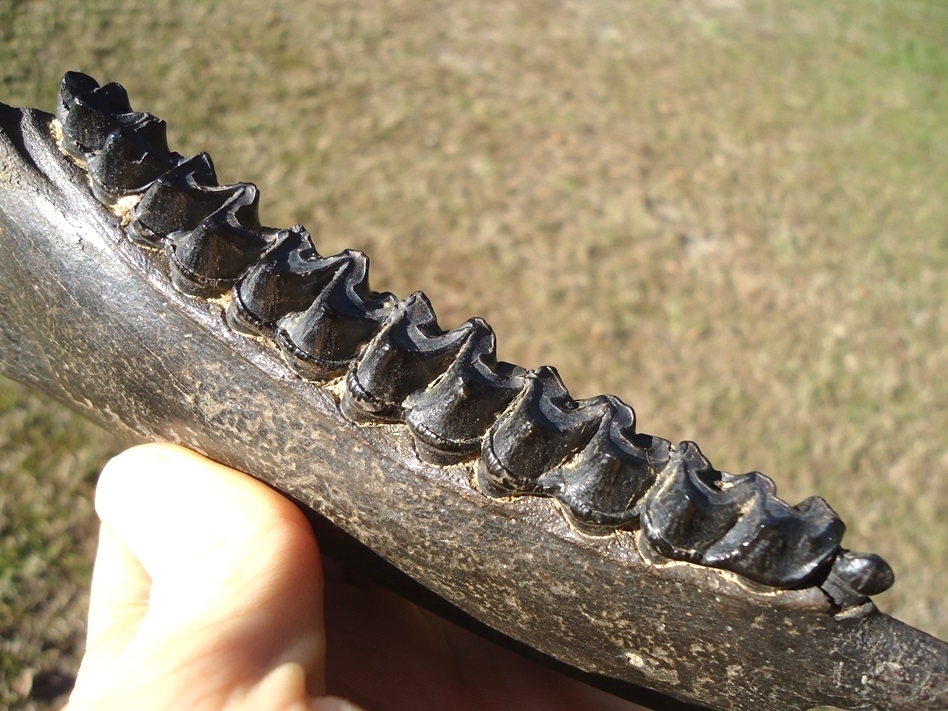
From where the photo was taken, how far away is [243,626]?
99 centimetres

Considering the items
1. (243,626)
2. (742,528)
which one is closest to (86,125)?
(243,626)

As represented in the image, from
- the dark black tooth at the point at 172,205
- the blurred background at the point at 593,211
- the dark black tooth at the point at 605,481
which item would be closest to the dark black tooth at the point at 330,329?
the dark black tooth at the point at 172,205

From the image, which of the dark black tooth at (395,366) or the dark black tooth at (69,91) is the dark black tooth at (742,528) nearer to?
the dark black tooth at (395,366)

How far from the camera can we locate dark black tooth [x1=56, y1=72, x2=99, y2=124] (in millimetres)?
1062

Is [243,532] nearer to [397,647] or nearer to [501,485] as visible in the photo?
[501,485]

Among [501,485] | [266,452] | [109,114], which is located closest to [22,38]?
[109,114]

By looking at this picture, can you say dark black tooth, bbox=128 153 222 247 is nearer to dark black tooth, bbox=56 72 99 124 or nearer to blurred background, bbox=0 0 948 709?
dark black tooth, bbox=56 72 99 124

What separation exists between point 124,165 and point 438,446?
20.0 inches

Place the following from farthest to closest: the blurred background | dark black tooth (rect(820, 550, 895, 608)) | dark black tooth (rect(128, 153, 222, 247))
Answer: the blurred background < dark black tooth (rect(128, 153, 222, 247)) < dark black tooth (rect(820, 550, 895, 608))

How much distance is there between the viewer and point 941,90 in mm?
4926

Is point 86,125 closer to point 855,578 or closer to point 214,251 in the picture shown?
point 214,251

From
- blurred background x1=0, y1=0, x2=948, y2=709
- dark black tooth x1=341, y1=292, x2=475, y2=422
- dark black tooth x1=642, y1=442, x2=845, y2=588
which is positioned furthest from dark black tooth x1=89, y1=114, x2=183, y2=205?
blurred background x1=0, y1=0, x2=948, y2=709

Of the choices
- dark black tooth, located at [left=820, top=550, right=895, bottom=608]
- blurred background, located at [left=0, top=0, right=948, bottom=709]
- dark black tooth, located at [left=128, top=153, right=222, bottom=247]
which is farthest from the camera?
blurred background, located at [left=0, top=0, right=948, bottom=709]

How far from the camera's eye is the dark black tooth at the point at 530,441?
986mm
